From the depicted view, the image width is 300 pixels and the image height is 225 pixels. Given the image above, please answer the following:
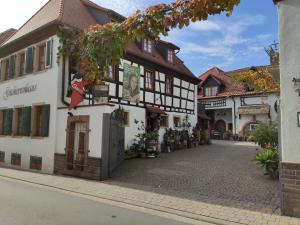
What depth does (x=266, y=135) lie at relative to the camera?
535 inches

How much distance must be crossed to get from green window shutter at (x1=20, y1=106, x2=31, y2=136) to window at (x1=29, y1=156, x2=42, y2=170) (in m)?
1.34

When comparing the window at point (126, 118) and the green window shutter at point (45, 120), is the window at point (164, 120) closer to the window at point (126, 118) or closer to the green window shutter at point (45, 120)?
the window at point (126, 118)

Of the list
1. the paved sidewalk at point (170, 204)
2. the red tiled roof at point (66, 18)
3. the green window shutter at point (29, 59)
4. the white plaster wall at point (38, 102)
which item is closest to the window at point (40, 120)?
the white plaster wall at point (38, 102)

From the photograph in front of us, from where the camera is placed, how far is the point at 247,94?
100ft

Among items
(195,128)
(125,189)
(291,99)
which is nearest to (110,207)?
(125,189)

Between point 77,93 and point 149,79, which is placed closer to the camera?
point 77,93

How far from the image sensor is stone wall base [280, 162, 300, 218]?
6.85m

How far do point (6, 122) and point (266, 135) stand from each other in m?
13.2

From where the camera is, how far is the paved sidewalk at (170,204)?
6645 mm

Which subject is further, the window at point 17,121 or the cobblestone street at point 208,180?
the window at point 17,121

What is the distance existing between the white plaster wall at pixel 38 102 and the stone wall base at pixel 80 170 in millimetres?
465

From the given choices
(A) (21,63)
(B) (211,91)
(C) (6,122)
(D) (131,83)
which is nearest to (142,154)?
(D) (131,83)

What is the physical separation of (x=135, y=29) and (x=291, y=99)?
3.71 m

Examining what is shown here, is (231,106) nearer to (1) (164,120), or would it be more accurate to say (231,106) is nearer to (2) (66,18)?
(1) (164,120)
